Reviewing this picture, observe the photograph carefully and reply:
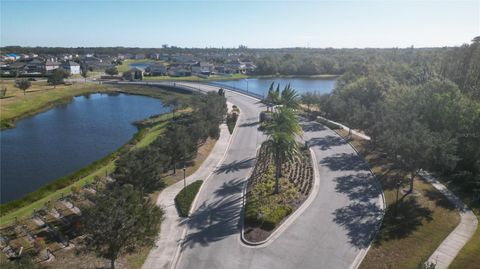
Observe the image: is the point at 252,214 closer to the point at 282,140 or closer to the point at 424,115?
the point at 282,140

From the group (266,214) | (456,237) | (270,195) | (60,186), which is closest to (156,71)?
(60,186)

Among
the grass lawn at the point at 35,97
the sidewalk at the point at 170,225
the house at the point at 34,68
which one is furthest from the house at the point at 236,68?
the sidewalk at the point at 170,225

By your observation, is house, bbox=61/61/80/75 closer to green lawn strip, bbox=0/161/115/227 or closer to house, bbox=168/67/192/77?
house, bbox=168/67/192/77

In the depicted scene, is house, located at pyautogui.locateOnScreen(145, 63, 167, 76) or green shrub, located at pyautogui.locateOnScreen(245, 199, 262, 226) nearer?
green shrub, located at pyautogui.locateOnScreen(245, 199, 262, 226)

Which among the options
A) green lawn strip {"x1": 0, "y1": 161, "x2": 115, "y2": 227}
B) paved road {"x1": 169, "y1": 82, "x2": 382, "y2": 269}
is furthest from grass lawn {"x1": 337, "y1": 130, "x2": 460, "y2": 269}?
green lawn strip {"x1": 0, "y1": 161, "x2": 115, "y2": 227}

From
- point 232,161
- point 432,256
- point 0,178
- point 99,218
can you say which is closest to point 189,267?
point 99,218

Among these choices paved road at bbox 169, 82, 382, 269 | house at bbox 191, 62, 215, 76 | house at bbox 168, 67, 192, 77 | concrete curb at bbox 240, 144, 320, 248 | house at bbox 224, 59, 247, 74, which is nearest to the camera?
paved road at bbox 169, 82, 382, 269
